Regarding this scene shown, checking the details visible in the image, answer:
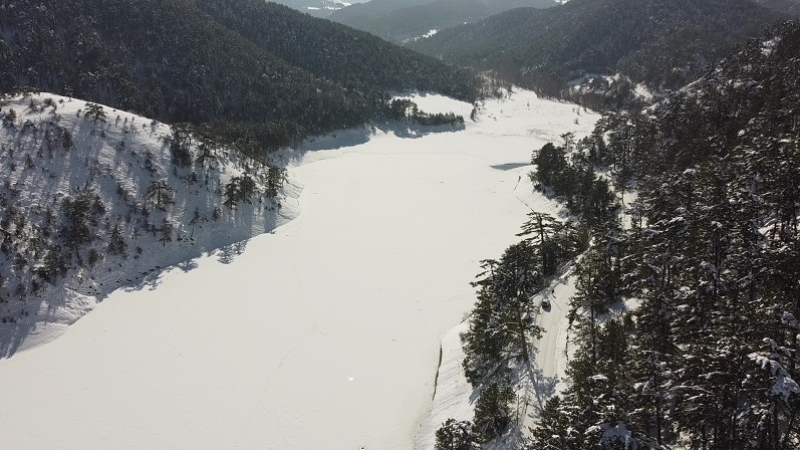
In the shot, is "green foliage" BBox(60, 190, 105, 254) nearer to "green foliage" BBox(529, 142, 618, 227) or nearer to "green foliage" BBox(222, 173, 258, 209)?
"green foliage" BBox(222, 173, 258, 209)

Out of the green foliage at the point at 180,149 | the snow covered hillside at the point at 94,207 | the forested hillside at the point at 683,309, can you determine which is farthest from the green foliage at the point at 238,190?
the forested hillside at the point at 683,309

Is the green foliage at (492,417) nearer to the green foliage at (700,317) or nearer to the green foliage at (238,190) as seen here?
the green foliage at (700,317)

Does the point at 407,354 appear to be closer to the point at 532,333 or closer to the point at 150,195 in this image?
the point at 532,333

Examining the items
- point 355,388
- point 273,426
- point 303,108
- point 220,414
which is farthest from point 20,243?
point 303,108

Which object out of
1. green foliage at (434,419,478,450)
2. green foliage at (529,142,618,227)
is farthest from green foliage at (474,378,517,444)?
green foliage at (529,142,618,227)

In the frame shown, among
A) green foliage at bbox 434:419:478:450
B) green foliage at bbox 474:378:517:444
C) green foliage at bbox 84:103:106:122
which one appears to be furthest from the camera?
green foliage at bbox 84:103:106:122

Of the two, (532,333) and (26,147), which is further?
(26,147)
